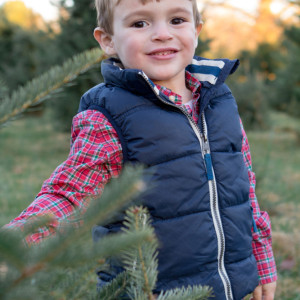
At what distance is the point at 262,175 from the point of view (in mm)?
4082

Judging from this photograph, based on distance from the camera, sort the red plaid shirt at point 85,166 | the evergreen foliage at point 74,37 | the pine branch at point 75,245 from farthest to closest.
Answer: the evergreen foliage at point 74,37
the red plaid shirt at point 85,166
the pine branch at point 75,245

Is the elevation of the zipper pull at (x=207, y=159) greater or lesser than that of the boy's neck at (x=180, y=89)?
lesser

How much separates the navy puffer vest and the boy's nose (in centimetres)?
17

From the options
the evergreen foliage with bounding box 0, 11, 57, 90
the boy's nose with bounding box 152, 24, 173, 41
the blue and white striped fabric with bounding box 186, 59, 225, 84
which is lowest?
the blue and white striped fabric with bounding box 186, 59, 225, 84

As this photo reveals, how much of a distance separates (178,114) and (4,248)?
3.82 feet

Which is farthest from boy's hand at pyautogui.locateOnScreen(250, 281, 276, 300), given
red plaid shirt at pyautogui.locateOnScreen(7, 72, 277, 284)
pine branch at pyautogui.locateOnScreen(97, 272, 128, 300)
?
pine branch at pyautogui.locateOnScreen(97, 272, 128, 300)

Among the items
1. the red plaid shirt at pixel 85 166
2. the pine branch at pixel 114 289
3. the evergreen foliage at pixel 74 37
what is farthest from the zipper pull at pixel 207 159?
the evergreen foliage at pixel 74 37

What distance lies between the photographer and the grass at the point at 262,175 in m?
3.57

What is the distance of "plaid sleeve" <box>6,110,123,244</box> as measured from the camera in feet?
4.13

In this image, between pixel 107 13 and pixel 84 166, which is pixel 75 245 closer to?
pixel 84 166

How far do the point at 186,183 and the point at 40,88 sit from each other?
61 centimetres

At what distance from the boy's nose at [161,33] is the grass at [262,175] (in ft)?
1.96

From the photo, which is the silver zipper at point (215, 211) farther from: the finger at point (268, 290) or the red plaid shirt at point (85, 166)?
the finger at point (268, 290)

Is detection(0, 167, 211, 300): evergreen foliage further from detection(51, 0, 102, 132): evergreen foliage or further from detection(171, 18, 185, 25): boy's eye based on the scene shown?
detection(51, 0, 102, 132): evergreen foliage
